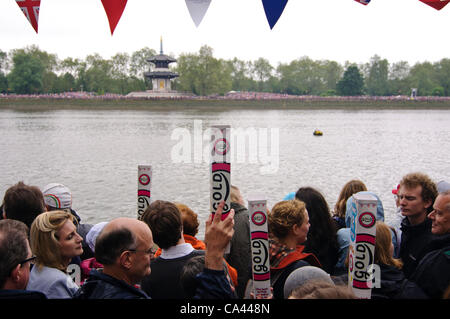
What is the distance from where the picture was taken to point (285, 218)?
2721 millimetres

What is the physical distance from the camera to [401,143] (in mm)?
26047

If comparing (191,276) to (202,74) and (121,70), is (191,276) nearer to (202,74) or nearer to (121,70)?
(202,74)

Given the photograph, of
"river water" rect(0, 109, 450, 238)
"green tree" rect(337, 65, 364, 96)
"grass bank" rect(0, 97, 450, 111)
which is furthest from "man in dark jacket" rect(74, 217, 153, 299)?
"green tree" rect(337, 65, 364, 96)

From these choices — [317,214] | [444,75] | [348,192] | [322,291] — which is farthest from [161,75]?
[322,291]

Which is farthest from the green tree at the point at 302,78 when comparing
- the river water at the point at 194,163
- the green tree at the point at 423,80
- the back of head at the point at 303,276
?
the back of head at the point at 303,276

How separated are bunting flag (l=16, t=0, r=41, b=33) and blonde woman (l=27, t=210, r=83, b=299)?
2375 mm

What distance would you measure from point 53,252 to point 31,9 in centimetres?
263

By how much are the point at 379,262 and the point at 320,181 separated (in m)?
11.7

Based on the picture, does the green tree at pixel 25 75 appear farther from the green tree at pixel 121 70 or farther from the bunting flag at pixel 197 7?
the bunting flag at pixel 197 7

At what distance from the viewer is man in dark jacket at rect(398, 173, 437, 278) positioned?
11.2 feet

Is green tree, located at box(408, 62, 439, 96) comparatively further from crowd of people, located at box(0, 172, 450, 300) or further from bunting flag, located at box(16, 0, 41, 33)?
bunting flag, located at box(16, 0, 41, 33)

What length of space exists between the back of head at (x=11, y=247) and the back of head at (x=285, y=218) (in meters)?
1.44
